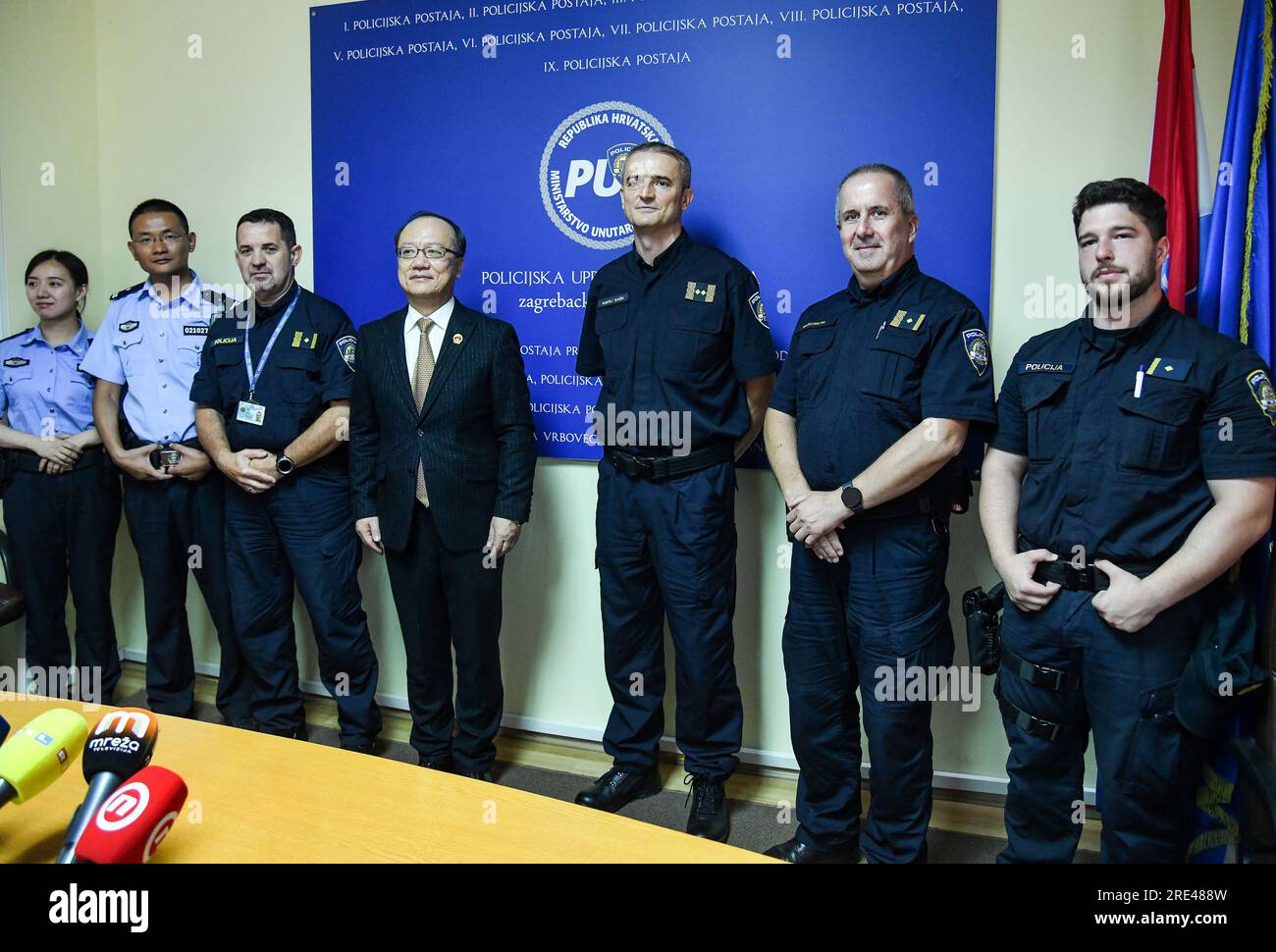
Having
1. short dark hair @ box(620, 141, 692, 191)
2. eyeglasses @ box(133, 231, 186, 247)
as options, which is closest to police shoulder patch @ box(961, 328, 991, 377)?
short dark hair @ box(620, 141, 692, 191)

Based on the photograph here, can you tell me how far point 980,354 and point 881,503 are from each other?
0.45 meters

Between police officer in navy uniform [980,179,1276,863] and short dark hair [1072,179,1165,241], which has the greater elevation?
short dark hair [1072,179,1165,241]

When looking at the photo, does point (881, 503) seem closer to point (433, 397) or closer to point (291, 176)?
point (433, 397)

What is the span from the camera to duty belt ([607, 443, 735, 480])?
2.80 metres

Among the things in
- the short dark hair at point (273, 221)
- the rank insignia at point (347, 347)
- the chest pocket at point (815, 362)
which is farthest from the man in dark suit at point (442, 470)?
the chest pocket at point (815, 362)

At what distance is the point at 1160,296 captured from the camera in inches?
84.2

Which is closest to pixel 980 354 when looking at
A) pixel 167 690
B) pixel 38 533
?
pixel 167 690

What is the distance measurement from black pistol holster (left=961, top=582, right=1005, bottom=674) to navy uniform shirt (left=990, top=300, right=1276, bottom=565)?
0.80 ft

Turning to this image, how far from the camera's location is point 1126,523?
6.82 feet

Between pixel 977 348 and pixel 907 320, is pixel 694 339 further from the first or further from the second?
pixel 977 348

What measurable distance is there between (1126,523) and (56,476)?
359cm

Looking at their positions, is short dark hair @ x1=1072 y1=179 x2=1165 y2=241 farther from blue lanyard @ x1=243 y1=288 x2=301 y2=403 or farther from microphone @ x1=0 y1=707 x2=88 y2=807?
blue lanyard @ x1=243 y1=288 x2=301 y2=403

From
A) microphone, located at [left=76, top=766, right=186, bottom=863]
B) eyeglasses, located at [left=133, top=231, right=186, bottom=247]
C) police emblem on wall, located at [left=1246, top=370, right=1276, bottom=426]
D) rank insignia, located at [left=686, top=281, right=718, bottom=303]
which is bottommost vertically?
microphone, located at [left=76, top=766, right=186, bottom=863]
